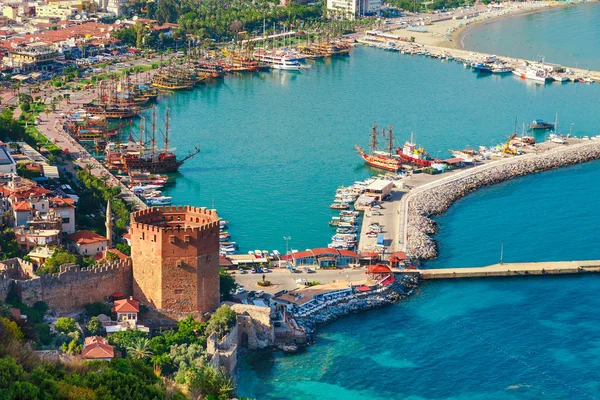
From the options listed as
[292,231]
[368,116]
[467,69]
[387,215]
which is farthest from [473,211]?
[467,69]

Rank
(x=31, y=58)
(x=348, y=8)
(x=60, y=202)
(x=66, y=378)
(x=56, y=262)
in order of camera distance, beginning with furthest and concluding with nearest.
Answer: (x=348, y=8), (x=31, y=58), (x=60, y=202), (x=56, y=262), (x=66, y=378)

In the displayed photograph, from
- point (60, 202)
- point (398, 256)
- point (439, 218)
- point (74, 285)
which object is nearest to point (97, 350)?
point (74, 285)

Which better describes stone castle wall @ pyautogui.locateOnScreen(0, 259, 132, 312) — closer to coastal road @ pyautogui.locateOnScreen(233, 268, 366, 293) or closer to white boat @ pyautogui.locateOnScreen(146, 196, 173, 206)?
coastal road @ pyautogui.locateOnScreen(233, 268, 366, 293)

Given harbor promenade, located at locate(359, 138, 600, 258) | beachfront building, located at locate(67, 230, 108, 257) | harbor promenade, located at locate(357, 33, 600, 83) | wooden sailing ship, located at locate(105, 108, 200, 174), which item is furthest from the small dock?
harbor promenade, located at locate(357, 33, 600, 83)

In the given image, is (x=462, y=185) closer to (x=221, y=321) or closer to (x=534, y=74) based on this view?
(x=221, y=321)

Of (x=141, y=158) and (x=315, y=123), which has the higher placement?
(x=315, y=123)

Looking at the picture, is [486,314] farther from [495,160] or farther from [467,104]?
[467,104]

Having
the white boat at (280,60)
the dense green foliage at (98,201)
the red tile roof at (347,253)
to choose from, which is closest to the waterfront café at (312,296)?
the red tile roof at (347,253)

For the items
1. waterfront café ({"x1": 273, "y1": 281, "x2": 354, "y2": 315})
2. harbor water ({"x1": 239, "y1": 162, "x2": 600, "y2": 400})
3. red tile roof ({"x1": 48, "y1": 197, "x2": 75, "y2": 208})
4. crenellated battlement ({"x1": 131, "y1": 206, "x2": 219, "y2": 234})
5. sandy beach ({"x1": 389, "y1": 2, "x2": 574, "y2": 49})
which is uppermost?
sandy beach ({"x1": 389, "y1": 2, "x2": 574, "y2": 49})

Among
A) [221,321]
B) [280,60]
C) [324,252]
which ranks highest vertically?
[280,60]
